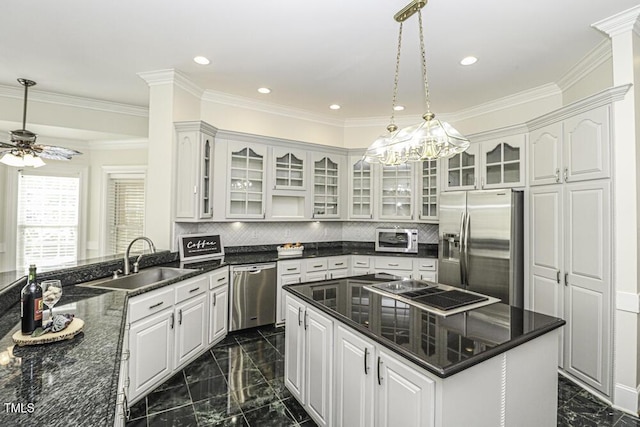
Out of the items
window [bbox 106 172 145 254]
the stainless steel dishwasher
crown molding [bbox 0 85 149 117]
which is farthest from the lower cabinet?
window [bbox 106 172 145 254]

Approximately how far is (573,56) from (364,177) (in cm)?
274

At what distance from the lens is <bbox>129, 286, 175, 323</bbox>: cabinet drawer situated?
2188 mm

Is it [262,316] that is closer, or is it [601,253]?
[601,253]

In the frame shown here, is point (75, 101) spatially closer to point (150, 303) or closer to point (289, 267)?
point (150, 303)

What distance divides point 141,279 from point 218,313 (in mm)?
886

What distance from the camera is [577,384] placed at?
268 cm

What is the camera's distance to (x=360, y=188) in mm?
4828

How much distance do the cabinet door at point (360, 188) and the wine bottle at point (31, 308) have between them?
3.91 meters

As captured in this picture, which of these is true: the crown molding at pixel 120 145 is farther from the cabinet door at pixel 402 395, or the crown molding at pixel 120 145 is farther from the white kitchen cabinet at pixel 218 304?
the cabinet door at pixel 402 395

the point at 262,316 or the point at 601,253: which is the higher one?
the point at 601,253

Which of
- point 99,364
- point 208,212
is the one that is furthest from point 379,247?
point 99,364

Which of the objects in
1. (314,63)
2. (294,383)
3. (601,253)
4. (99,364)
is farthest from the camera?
(314,63)

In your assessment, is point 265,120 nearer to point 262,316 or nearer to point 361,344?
point 262,316

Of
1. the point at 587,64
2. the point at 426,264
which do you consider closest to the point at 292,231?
the point at 426,264
